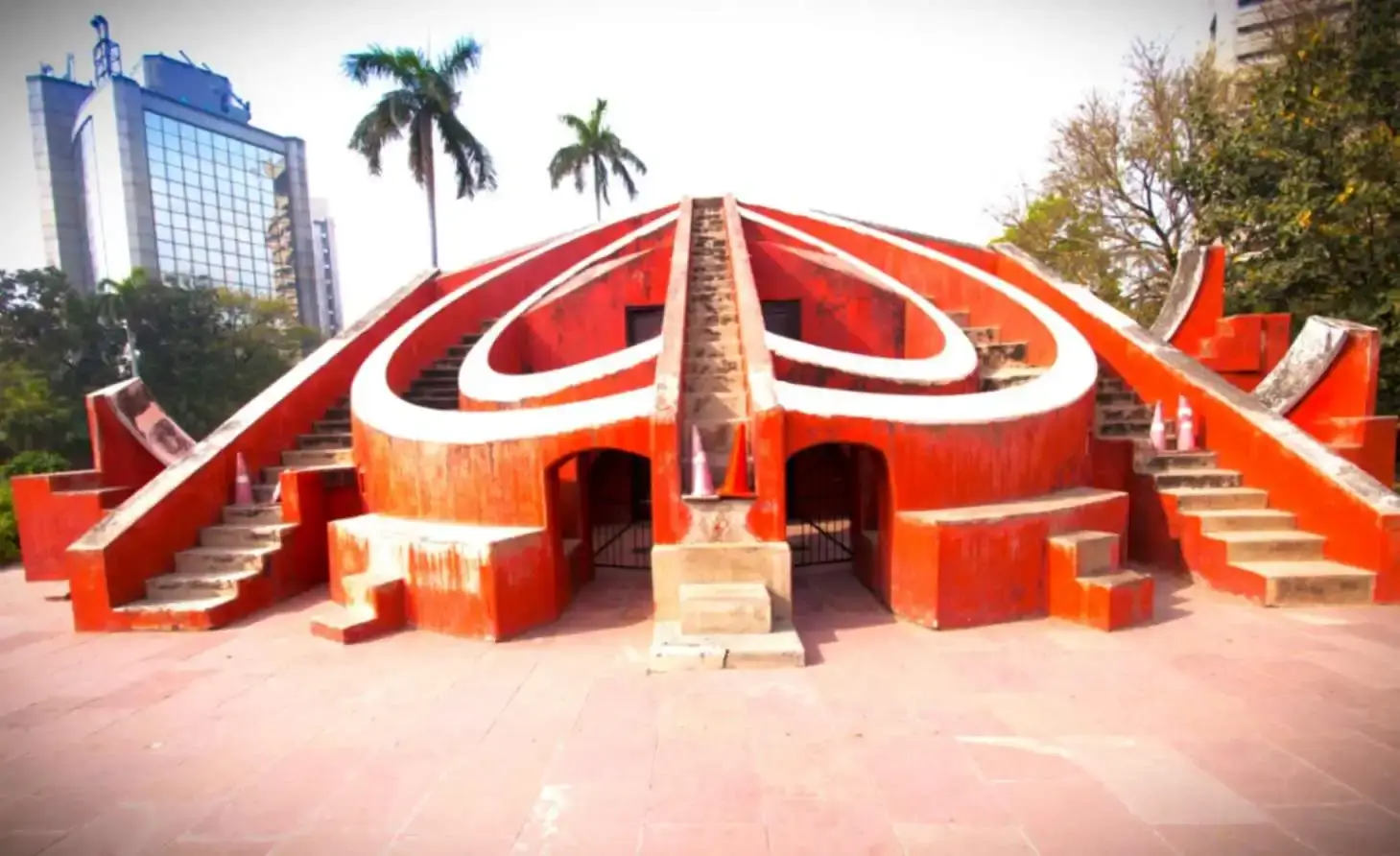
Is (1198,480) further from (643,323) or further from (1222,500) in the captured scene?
(643,323)

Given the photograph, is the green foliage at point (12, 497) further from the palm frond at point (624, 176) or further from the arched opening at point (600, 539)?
the palm frond at point (624, 176)

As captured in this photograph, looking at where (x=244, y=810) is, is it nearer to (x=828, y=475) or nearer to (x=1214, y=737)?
(x=1214, y=737)

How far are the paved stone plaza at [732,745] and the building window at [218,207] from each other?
4314 cm

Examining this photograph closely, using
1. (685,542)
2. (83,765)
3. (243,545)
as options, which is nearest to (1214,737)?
(685,542)

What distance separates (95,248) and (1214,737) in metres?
55.4

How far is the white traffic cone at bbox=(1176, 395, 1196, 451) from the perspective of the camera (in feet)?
19.8

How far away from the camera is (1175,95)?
14.1 meters

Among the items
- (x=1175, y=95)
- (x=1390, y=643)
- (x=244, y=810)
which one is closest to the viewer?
(x=244, y=810)

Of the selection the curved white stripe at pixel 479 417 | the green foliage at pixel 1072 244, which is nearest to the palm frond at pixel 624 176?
the green foliage at pixel 1072 244

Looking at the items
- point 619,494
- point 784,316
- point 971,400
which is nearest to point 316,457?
point 619,494

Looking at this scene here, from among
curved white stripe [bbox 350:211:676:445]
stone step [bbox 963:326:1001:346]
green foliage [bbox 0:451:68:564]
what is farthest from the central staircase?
green foliage [bbox 0:451:68:564]

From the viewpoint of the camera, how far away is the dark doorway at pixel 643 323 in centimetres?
867

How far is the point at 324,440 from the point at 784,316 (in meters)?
5.36

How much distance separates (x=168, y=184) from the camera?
4347 centimetres
